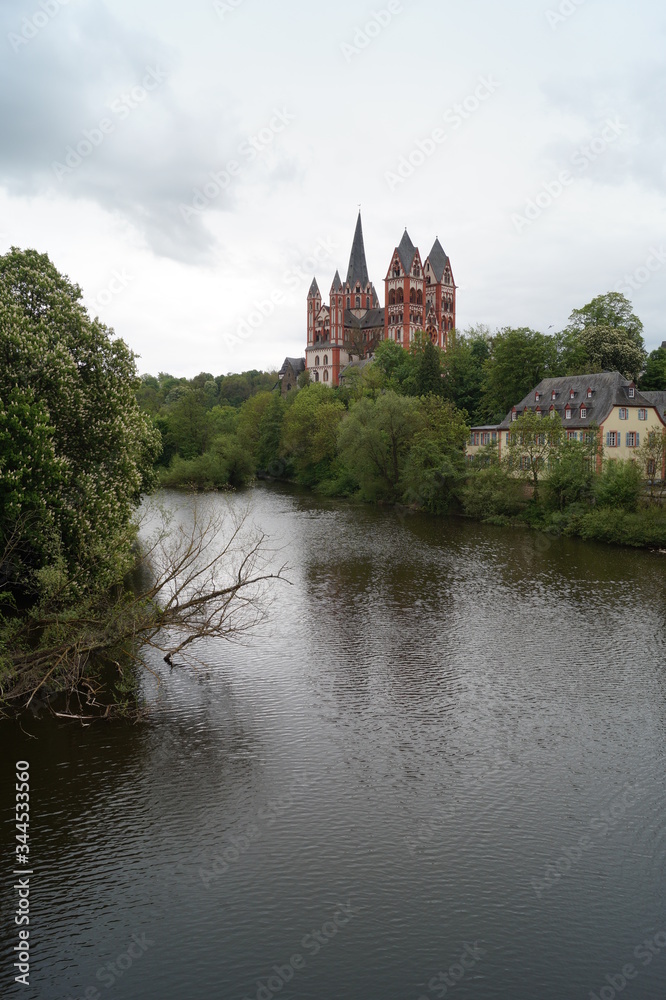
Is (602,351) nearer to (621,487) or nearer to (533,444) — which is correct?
(533,444)

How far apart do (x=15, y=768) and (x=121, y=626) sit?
4.54m

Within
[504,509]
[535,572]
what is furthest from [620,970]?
[504,509]

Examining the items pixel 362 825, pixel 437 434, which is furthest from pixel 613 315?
pixel 362 825

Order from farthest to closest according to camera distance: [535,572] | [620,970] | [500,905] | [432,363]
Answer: [432,363], [535,572], [500,905], [620,970]

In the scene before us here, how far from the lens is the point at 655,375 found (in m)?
65.1

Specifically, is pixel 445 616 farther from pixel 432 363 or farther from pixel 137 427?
pixel 432 363

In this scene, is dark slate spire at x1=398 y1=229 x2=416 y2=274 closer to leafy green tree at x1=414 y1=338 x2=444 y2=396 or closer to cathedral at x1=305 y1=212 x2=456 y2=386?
cathedral at x1=305 y1=212 x2=456 y2=386

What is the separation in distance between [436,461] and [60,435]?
35.0m

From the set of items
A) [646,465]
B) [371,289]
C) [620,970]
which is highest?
[371,289]

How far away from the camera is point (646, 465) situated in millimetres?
47188

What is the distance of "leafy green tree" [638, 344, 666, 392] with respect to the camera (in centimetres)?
6378

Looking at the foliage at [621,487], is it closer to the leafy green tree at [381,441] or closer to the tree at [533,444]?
the tree at [533,444]

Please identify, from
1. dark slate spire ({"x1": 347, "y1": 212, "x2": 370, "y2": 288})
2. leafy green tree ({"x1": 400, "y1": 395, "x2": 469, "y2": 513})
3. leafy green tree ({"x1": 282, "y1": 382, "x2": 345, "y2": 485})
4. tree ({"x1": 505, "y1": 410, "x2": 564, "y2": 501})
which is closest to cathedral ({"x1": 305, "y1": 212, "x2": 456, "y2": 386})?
dark slate spire ({"x1": 347, "y1": 212, "x2": 370, "y2": 288})

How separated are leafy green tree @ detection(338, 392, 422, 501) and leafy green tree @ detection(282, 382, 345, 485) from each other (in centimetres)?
995
